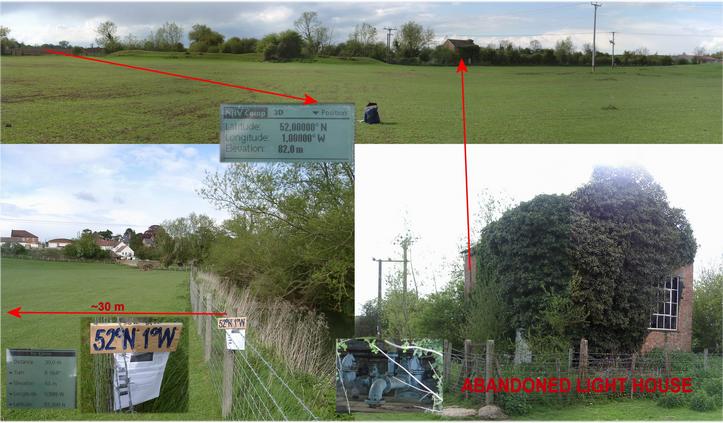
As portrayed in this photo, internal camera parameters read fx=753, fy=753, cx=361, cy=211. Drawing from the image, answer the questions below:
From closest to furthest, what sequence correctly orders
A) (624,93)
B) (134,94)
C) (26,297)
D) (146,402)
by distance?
(146,402) < (26,297) < (134,94) < (624,93)

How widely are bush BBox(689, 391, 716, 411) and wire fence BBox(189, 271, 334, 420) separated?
522cm

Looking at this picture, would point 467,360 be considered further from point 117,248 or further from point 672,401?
point 117,248

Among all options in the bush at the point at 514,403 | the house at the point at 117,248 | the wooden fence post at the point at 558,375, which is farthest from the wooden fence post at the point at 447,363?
the house at the point at 117,248

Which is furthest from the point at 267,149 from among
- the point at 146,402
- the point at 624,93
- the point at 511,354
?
the point at 624,93

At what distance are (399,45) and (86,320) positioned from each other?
19.7ft

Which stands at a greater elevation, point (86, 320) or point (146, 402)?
point (86, 320)

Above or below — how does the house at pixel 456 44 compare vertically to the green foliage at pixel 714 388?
above

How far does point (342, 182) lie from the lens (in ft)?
40.8

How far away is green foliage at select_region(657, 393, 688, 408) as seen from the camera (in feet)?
35.8

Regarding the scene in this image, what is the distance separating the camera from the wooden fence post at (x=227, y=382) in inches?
347

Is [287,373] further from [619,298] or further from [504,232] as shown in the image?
[619,298]

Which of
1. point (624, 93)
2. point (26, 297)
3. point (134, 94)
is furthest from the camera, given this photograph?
point (624, 93)

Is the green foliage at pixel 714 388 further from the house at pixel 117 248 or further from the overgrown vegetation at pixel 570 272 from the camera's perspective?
the house at pixel 117 248

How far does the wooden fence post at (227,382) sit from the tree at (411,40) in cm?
532
